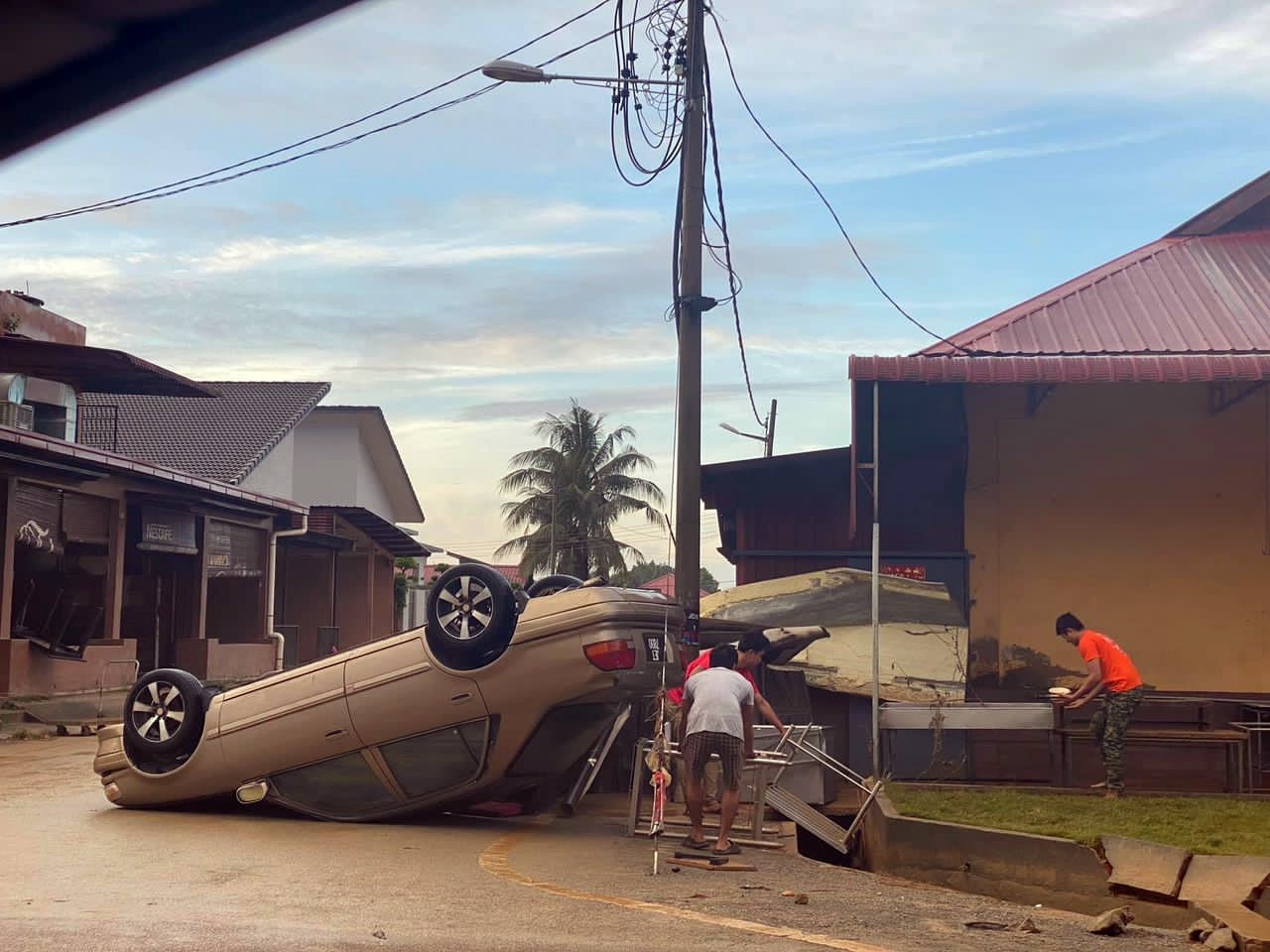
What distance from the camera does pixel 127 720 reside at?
11.5 metres

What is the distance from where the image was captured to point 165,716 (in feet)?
37.4

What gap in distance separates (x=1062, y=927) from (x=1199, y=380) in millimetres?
8260

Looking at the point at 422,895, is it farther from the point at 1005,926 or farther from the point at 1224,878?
the point at 1224,878

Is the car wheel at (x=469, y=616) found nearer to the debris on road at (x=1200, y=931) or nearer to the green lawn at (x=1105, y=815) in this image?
the green lawn at (x=1105, y=815)

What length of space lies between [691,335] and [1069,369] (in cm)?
447

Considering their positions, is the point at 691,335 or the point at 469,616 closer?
the point at 469,616

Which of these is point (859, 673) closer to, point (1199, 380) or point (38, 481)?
point (1199, 380)

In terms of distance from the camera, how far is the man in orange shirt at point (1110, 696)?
12797 mm

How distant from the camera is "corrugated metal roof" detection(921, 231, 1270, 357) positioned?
1580cm

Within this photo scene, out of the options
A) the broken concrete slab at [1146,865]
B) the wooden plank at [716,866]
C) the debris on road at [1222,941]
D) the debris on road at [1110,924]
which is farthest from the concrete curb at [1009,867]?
the wooden plank at [716,866]

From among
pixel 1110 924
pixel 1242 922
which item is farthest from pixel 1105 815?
pixel 1110 924

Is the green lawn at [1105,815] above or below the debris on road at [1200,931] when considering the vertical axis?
above

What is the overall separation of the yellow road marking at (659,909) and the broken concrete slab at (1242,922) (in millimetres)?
1946

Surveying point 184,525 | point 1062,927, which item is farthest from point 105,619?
point 1062,927
